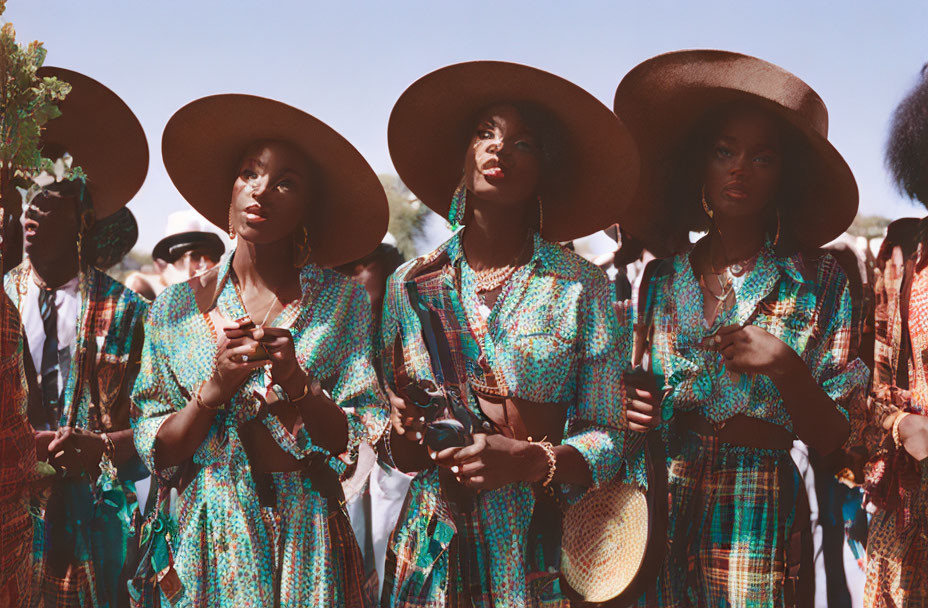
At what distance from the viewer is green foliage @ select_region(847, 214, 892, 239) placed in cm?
602

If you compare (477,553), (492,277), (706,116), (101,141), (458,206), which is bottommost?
(477,553)

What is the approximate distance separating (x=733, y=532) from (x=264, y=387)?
6.07 ft

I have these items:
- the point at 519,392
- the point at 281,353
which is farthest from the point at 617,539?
the point at 281,353

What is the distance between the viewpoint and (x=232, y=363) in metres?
3.87

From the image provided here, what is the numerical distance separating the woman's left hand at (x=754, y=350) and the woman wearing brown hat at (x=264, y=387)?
1.32 m

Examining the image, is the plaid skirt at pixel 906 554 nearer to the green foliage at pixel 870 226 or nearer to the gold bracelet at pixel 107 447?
the green foliage at pixel 870 226

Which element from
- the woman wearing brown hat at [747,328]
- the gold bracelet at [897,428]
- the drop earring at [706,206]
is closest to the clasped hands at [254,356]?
the woman wearing brown hat at [747,328]

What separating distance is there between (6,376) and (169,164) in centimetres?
152

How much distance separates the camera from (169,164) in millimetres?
4660

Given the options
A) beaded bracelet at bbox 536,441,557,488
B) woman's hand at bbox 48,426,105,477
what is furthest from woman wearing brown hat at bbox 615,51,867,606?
woman's hand at bbox 48,426,105,477

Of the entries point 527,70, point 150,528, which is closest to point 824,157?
point 527,70

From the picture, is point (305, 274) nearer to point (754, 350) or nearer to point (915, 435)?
point (754, 350)

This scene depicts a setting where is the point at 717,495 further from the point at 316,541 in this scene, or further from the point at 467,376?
the point at 316,541

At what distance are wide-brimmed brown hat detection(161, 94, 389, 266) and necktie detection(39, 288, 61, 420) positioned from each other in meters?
0.82
